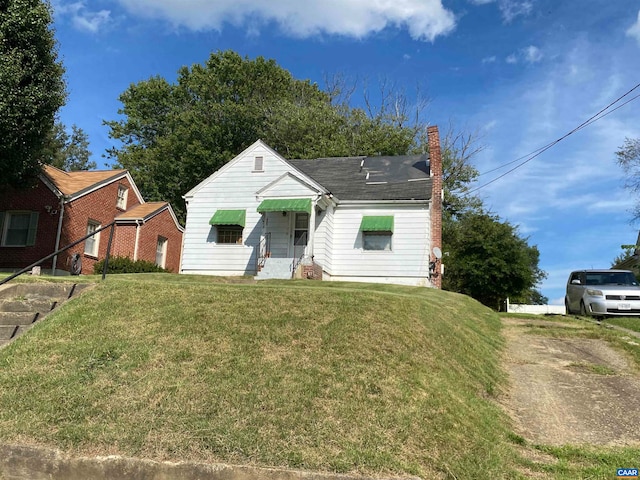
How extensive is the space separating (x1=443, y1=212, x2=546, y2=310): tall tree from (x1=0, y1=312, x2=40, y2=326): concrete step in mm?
23879

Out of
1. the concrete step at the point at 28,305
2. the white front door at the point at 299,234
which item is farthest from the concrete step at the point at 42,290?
the white front door at the point at 299,234

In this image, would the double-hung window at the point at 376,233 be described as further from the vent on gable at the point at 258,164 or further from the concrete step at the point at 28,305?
the concrete step at the point at 28,305

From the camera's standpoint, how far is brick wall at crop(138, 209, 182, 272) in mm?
23531

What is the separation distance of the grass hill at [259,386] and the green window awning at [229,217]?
10.8 m

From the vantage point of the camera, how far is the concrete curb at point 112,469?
401 centimetres

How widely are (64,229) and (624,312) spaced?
20324 mm

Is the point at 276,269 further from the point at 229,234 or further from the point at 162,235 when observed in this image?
the point at 162,235

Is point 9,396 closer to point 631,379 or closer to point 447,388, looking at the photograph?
point 447,388

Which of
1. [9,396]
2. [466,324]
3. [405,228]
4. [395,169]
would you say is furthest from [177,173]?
[9,396]

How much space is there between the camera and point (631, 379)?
730 cm

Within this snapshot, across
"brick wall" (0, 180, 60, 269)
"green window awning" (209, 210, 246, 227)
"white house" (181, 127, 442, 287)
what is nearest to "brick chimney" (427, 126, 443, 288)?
"white house" (181, 127, 442, 287)

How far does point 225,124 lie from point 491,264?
20.2 meters

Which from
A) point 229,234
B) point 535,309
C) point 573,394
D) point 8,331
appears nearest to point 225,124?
point 229,234

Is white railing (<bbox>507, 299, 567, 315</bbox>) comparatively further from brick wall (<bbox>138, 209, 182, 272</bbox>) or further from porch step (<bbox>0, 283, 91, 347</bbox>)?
porch step (<bbox>0, 283, 91, 347</bbox>)
